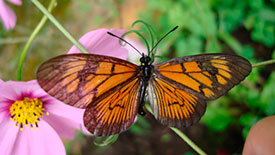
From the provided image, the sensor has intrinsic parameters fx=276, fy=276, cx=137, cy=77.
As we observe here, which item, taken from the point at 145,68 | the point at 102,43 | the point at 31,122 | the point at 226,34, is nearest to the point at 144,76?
the point at 145,68

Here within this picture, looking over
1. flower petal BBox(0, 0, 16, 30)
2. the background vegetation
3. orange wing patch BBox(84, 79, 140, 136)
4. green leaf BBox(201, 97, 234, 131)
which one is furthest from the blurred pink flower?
green leaf BBox(201, 97, 234, 131)

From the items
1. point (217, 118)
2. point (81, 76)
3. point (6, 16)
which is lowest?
point (217, 118)

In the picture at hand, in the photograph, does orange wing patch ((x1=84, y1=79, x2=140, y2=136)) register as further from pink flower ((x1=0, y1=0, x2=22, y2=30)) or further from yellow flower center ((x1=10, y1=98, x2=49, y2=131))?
pink flower ((x1=0, y1=0, x2=22, y2=30))

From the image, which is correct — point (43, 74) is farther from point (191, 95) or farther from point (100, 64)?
point (191, 95)

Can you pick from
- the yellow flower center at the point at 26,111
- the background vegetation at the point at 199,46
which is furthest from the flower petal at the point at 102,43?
the background vegetation at the point at 199,46

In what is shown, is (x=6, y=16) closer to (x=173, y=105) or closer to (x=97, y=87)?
(x=97, y=87)

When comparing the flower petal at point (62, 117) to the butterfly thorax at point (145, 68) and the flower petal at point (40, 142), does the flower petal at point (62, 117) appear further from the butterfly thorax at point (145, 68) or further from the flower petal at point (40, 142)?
the butterfly thorax at point (145, 68)

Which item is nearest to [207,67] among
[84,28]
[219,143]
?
[219,143]
